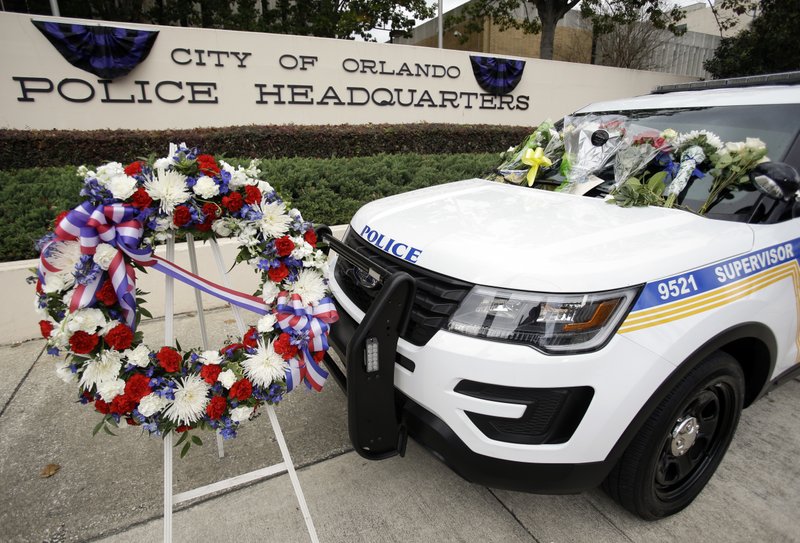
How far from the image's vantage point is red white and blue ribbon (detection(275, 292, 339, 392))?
184 centimetres

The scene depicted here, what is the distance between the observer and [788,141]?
2379mm

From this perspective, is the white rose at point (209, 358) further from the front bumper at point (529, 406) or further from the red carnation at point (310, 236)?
the front bumper at point (529, 406)

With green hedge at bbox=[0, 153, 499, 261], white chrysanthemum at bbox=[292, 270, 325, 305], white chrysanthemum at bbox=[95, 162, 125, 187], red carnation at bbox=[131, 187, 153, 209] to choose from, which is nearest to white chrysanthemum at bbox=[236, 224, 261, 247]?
white chrysanthemum at bbox=[292, 270, 325, 305]

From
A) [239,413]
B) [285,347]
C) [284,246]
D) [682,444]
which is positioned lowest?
[682,444]

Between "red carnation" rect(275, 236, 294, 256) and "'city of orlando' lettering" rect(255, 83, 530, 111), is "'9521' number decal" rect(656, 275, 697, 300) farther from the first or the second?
"'city of orlando' lettering" rect(255, 83, 530, 111)

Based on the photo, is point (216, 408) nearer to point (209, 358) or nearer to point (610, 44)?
point (209, 358)

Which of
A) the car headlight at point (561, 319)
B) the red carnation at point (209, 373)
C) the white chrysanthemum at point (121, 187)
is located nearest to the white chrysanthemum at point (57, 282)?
the white chrysanthemum at point (121, 187)

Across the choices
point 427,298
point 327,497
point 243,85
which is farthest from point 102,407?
point 243,85

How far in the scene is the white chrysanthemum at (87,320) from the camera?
60.7 inches

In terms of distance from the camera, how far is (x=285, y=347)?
182 cm

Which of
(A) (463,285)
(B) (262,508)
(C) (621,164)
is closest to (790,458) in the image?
(C) (621,164)

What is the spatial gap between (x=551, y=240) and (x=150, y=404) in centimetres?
161

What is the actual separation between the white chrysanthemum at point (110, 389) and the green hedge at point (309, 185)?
2527 mm

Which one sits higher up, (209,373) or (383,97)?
(383,97)
